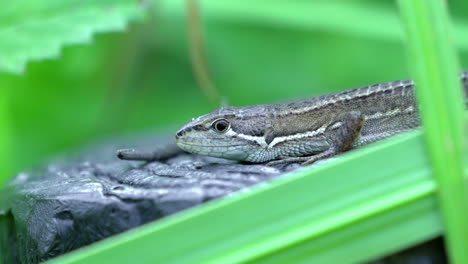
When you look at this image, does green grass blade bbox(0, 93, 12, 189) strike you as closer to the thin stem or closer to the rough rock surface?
the thin stem

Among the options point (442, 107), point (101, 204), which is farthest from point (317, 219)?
point (101, 204)

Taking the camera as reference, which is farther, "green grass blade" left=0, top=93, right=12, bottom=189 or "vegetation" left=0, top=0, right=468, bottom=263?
"green grass blade" left=0, top=93, right=12, bottom=189

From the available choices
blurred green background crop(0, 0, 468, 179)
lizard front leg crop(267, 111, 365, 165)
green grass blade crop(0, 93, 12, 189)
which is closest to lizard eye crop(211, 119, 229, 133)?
lizard front leg crop(267, 111, 365, 165)

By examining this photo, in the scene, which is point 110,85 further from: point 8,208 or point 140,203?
point 140,203

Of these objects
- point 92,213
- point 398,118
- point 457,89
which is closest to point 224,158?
point 398,118

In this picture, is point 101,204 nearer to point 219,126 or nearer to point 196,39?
point 219,126

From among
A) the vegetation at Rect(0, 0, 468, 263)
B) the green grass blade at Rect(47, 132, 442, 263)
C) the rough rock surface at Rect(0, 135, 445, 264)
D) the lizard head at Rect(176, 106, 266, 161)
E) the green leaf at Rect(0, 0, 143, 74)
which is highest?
the vegetation at Rect(0, 0, 468, 263)

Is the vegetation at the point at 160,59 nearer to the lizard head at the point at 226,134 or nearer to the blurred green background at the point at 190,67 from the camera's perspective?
the blurred green background at the point at 190,67
